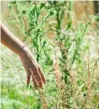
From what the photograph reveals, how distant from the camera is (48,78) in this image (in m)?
3.12

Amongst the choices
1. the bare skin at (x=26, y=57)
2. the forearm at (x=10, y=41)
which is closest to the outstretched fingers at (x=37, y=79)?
the bare skin at (x=26, y=57)

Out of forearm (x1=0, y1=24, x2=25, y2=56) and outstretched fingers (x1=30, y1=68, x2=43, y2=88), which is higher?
forearm (x1=0, y1=24, x2=25, y2=56)

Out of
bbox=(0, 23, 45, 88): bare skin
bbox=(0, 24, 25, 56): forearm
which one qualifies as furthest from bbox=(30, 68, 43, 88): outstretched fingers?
bbox=(0, 24, 25, 56): forearm

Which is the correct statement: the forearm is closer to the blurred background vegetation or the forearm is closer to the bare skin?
the bare skin

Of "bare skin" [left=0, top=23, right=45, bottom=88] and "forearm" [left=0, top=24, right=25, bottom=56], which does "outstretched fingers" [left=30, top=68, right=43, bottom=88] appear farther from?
"forearm" [left=0, top=24, right=25, bottom=56]

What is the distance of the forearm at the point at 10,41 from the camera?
207cm

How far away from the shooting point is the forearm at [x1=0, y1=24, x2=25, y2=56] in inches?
81.7

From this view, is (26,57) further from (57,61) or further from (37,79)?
(57,61)

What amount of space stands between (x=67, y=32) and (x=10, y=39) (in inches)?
43.4

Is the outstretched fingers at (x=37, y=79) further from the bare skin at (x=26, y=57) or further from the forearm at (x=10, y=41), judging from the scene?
the forearm at (x=10, y=41)

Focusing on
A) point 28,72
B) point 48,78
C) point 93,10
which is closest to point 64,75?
point 48,78

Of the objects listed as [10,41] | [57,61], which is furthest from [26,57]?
[57,61]

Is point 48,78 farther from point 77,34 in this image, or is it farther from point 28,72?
point 28,72

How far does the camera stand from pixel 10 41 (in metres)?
2.09
